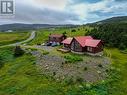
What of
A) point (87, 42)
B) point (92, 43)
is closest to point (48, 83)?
point (92, 43)

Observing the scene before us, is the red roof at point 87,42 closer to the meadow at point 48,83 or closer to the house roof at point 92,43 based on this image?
the house roof at point 92,43

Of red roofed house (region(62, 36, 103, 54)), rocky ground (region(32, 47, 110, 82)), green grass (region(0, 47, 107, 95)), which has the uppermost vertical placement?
red roofed house (region(62, 36, 103, 54))

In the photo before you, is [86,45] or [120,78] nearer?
[120,78]

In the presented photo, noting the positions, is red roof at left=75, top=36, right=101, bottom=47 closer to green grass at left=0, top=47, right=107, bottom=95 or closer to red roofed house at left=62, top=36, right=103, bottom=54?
red roofed house at left=62, top=36, right=103, bottom=54

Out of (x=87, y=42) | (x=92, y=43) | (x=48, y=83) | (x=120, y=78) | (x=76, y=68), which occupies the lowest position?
(x=48, y=83)

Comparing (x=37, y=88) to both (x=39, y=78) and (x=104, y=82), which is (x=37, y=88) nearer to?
(x=39, y=78)

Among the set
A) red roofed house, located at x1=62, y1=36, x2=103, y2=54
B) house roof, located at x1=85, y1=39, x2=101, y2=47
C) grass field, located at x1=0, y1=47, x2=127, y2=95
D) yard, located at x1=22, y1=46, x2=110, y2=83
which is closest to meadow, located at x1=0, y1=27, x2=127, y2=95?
grass field, located at x1=0, y1=47, x2=127, y2=95

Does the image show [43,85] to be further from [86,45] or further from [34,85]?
[86,45]

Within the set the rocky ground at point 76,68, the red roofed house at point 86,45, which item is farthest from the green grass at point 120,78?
the red roofed house at point 86,45

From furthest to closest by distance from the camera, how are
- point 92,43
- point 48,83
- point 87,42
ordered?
point 87,42, point 92,43, point 48,83
